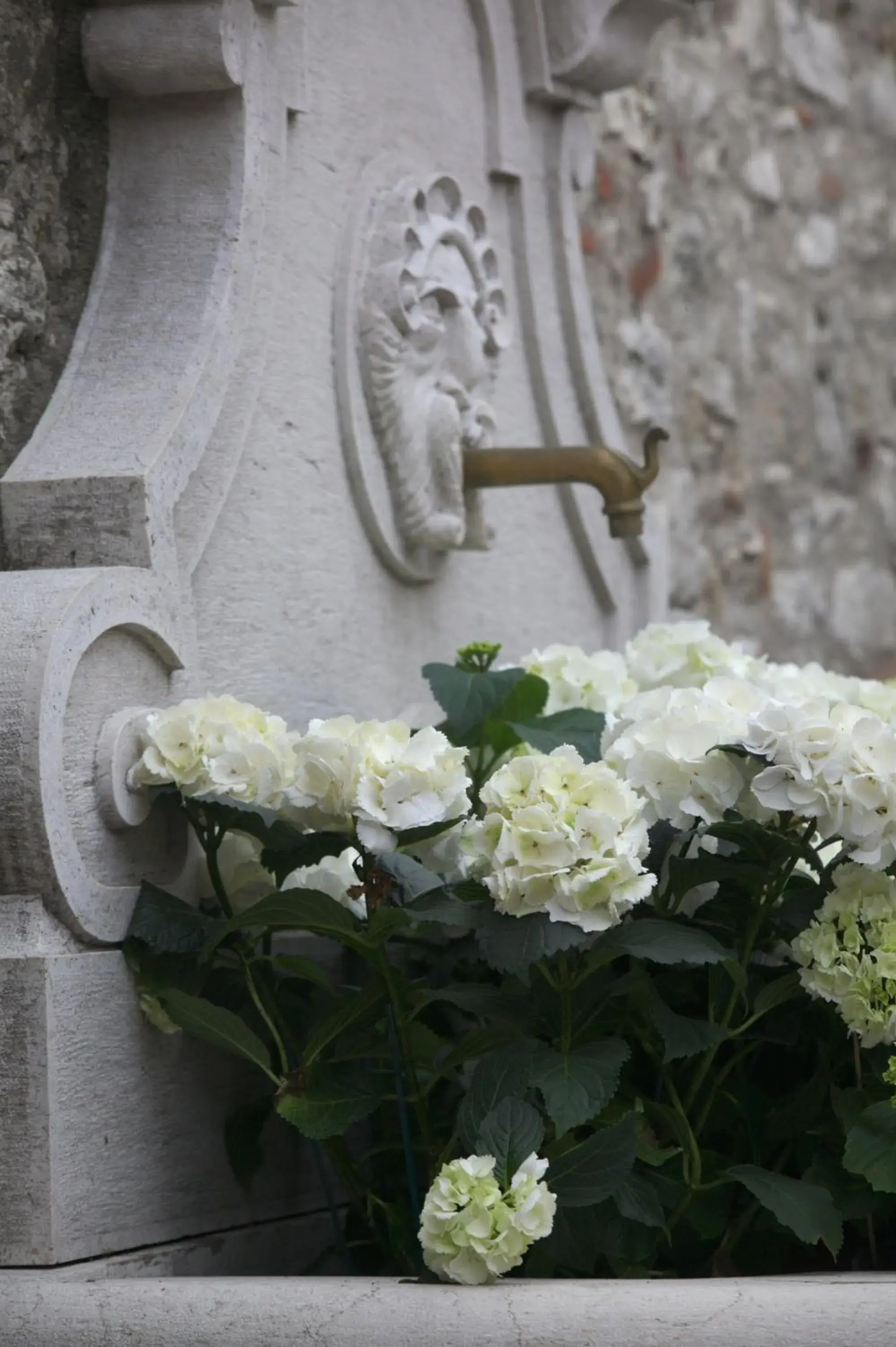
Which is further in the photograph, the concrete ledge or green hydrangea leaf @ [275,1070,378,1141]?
green hydrangea leaf @ [275,1070,378,1141]

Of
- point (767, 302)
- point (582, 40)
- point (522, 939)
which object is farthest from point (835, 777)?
point (767, 302)

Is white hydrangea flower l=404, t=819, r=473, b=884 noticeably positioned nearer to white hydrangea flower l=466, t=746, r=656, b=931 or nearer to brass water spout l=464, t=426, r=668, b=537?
white hydrangea flower l=466, t=746, r=656, b=931

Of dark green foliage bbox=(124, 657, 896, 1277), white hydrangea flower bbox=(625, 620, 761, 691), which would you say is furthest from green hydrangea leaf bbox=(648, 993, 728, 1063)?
white hydrangea flower bbox=(625, 620, 761, 691)

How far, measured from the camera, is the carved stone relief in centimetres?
173

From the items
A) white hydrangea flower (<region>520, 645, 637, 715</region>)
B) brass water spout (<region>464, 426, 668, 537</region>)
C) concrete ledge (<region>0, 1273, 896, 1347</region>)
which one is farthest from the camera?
brass water spout (<region>464, 426, 668, 537</region>)

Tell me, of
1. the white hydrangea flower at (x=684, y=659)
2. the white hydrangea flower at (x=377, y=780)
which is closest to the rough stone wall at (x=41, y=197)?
the white hydrangea flower at (x=377, y=780)

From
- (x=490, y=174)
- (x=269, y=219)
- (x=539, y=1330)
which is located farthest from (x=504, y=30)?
(x=539, y=1330)

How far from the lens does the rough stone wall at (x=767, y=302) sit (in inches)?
122

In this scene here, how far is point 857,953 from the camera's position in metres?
1.25

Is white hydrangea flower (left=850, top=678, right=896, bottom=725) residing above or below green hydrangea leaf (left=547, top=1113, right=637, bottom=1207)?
above

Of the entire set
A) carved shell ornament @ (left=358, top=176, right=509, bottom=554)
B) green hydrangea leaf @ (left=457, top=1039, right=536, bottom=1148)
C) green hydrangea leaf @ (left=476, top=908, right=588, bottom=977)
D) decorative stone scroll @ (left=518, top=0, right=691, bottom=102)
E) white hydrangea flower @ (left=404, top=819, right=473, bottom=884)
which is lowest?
green hydrangea leaf @ (left=457, top=1039, right=536, bottom=1148)

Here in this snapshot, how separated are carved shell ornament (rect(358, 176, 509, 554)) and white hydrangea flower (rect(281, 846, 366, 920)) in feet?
1.44

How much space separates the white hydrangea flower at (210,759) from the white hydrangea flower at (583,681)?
389 millimetres

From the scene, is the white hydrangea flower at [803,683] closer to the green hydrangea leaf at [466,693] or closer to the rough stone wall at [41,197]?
the green hydrangea leaf at [466,693]
